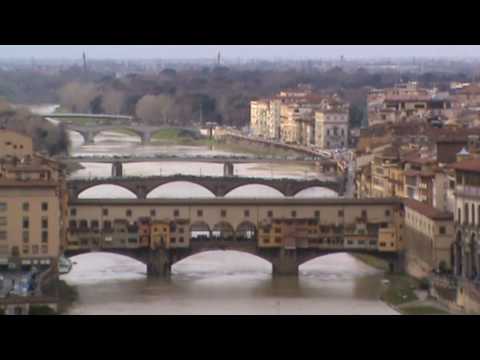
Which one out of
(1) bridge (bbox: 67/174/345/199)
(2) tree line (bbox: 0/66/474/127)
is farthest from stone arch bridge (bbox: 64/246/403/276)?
(2) tree line (bbox: 0/66/474/127)

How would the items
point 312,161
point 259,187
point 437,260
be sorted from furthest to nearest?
1. point 312,161
2. point 259,187
3. point 437,260

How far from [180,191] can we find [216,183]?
253mm

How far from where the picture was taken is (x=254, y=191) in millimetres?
11805

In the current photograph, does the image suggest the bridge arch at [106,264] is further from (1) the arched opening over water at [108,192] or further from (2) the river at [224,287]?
(1) the arched opening over water at [108,192]

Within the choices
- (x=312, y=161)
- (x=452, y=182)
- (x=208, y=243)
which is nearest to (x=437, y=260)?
(x=452, y=182)

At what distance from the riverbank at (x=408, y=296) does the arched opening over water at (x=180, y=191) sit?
10.7ft

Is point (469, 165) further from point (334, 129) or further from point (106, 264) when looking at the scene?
point (334, 129)

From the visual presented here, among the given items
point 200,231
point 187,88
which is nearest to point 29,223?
point 200,231

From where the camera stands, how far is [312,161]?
571 inches

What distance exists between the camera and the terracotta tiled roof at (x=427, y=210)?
7398 millimetres

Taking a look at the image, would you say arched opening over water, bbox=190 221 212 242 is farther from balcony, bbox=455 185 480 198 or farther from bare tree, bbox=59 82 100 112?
bare tree, bbox=59 82 100 112

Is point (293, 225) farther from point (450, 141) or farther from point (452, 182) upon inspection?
point (450, 141)

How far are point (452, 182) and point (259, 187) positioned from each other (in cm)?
456

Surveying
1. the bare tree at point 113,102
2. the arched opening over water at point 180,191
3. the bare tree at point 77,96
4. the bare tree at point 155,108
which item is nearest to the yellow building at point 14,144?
the arched opening over water at point 180,191
